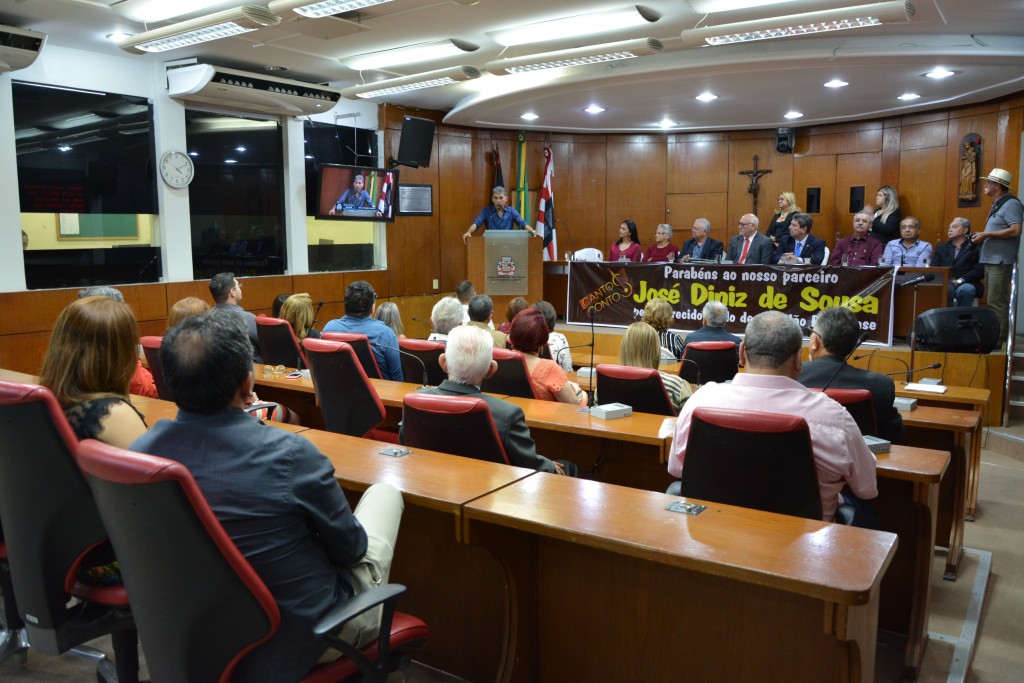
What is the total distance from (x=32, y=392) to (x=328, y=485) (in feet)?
2.54

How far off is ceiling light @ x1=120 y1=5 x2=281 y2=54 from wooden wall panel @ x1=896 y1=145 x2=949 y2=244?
25.1ft

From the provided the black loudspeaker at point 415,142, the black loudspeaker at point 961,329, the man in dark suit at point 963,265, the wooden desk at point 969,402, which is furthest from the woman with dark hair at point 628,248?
the wooden desk at point 969,402

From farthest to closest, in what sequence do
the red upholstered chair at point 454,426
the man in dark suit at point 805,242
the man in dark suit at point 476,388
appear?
the man in dark suit at point 805,242, the man in dark suit at point 476,388, the red upholstered chair at point 454,426

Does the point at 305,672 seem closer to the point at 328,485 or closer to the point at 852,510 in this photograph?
the point at 328,485

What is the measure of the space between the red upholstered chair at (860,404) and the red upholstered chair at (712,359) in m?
1.60

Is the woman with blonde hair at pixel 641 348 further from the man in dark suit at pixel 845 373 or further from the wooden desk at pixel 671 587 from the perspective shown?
the wooden desk at pixel 671 587

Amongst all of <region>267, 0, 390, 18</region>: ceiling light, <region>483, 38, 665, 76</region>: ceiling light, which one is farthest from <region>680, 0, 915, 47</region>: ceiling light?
<region>267, 0, 390, 18</region>: ceiling light

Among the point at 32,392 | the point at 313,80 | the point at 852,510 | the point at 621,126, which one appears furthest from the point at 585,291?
the point at 32,392

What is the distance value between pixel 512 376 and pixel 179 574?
2441 millimetres

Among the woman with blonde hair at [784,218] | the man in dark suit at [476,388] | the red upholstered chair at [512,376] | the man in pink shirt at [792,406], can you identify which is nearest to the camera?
the man in pink shirt at [792,406]

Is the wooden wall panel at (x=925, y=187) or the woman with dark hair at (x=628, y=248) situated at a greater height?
the wooden wall panel at (x=925, y=187)

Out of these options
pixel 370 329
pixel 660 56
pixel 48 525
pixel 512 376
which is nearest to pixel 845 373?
pixel 512 376

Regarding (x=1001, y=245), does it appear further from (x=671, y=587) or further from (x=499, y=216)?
(x=671, y=587)

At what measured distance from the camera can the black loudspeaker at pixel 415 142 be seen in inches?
A: 359
